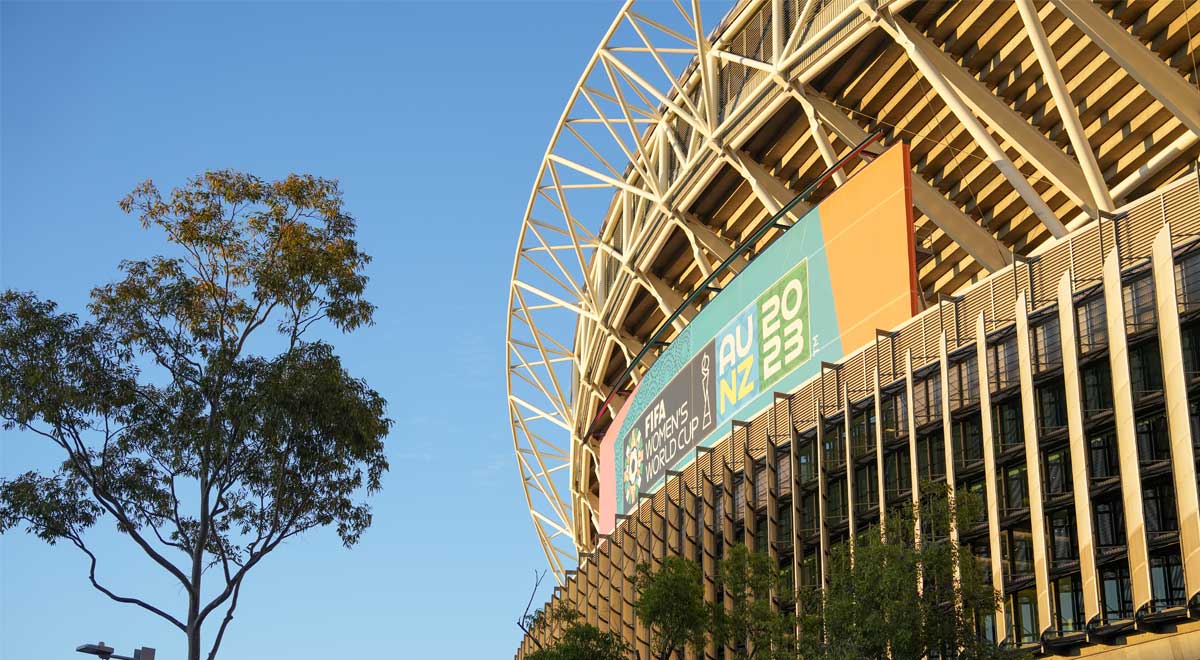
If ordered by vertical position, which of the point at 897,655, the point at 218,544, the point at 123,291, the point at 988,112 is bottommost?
the point at 897,655

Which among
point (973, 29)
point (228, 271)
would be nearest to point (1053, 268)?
point (973, 29)

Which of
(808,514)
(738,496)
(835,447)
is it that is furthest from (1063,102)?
(738,496)

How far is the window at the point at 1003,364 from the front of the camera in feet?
92.2

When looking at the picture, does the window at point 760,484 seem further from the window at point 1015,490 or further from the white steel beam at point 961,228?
the window at point 1015,490

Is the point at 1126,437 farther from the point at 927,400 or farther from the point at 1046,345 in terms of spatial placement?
the point at 927,400

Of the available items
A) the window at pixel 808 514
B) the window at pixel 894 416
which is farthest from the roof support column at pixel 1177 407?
the window at pixel 808 514

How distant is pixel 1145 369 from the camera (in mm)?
24922

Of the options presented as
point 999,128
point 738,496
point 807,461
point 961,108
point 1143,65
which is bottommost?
point 807,461

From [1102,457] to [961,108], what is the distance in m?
11.8

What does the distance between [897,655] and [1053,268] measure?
11.1m

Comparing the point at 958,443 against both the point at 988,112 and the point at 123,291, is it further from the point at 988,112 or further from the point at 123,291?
the point at 123,291

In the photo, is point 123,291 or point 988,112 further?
point 988,112

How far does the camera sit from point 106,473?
1016 inches

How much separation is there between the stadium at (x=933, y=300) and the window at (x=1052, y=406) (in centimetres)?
5
